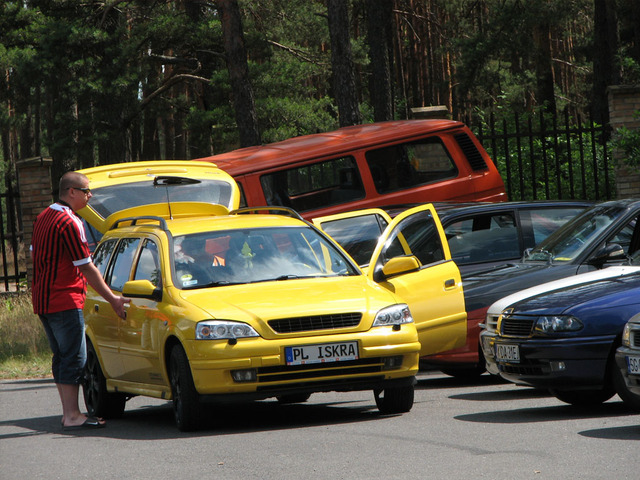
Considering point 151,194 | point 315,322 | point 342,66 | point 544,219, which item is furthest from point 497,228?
point 342,66

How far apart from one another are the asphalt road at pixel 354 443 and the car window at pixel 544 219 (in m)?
2.59

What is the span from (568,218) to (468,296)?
2225mm

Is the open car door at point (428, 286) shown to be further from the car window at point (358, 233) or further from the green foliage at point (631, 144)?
the green foliage at point (631, 144)

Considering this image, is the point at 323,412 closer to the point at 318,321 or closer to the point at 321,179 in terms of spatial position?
the point at 318,321

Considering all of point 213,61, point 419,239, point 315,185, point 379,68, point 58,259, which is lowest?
point 419,239

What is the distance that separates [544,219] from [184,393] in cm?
564

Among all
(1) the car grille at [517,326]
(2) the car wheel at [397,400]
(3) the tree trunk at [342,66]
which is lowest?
(2) the car wheel at [397,400]

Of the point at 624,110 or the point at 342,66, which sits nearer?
the point at 624,110

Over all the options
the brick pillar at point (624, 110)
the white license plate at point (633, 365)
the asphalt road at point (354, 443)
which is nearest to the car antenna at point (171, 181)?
the asphalt road at point (354, 443)

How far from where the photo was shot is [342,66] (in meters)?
23.5

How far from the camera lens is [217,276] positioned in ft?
27.9

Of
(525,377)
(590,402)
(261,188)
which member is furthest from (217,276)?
(261,188)

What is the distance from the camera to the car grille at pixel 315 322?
305 inches

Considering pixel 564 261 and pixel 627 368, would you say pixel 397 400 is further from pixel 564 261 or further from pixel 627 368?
pixel 564 261
